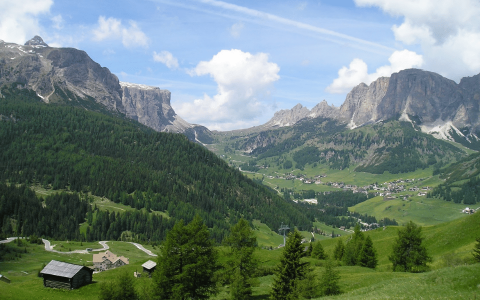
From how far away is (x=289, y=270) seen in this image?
45000 mm

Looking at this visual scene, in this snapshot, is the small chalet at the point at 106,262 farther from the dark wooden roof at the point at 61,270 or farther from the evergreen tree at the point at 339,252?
the evergreen tree at the point at 339,252

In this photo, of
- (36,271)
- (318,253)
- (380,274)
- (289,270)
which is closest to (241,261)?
(289,270)

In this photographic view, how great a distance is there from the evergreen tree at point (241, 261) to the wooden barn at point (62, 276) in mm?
38861

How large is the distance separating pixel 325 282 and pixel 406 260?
91.1ft

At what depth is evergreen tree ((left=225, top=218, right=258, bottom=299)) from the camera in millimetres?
45406

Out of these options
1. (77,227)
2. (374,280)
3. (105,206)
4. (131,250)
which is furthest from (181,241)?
(105,206)

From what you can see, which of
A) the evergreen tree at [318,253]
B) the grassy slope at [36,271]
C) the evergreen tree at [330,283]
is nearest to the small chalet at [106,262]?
the grassy slope at [36,271]

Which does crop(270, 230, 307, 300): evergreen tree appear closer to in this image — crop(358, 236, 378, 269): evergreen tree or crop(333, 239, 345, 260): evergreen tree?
crop(358, 236, 378, 269): evergreen tree

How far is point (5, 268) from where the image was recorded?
88375 mm

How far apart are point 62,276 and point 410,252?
72483 mm

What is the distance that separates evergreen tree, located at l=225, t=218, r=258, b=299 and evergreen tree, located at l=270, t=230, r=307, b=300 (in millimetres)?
4078

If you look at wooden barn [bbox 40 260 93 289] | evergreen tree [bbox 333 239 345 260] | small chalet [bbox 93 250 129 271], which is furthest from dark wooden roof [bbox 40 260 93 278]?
evergreen tree [bbox 333 239 345 260]

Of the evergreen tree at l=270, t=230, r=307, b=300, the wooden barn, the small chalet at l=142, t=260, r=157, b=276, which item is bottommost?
the small chalet at l=142, t=260, r=157, b=276

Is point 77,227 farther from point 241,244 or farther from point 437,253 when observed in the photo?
point 437,253
